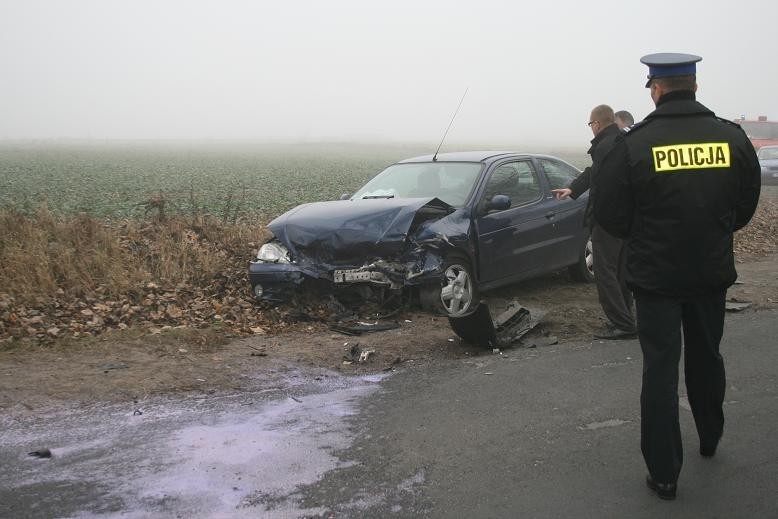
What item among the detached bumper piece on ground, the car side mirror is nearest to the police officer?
the detached bumper piece on ground

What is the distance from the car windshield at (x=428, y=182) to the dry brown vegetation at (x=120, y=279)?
1723 mm

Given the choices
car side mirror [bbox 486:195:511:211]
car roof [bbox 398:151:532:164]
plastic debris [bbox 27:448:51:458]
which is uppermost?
car roof [bbox 398:151:532:164]

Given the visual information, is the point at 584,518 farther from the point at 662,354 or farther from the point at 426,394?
the point at 426,394

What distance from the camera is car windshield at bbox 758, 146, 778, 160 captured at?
2656 centimetres

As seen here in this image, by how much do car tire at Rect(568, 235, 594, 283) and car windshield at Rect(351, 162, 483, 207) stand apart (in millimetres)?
1791

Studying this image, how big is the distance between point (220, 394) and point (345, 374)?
1.01 m

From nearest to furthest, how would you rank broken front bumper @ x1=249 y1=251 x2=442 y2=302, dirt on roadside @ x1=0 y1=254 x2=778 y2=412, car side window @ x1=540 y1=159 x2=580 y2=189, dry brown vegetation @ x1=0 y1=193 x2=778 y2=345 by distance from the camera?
dirt on roadside @ x1=0 y1=254 x2=778 y2=412 < dry brown vegetation @ x1=0 y1=193 x2=778 y2=345 < broken front bumper @ x1=249 y1=251 x2=442 y2=302 < car side window @ x1=540 y1=159 x2=580 y2=189

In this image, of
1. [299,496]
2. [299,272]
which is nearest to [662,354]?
[299,496]

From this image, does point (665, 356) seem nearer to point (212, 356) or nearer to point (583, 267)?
point (212, 356)

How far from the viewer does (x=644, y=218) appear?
11.8 ft

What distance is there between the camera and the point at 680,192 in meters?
3.47

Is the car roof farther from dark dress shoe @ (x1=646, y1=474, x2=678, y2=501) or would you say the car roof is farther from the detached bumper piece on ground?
dark dress shoe @ (x1=646, y1=474, x2=678, y2=501)

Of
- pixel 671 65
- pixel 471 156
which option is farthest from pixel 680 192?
pixel 471 156

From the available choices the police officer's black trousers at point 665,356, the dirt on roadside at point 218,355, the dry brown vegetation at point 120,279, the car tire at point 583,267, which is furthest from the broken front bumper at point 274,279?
the police officer's black trousers at point 665,356
